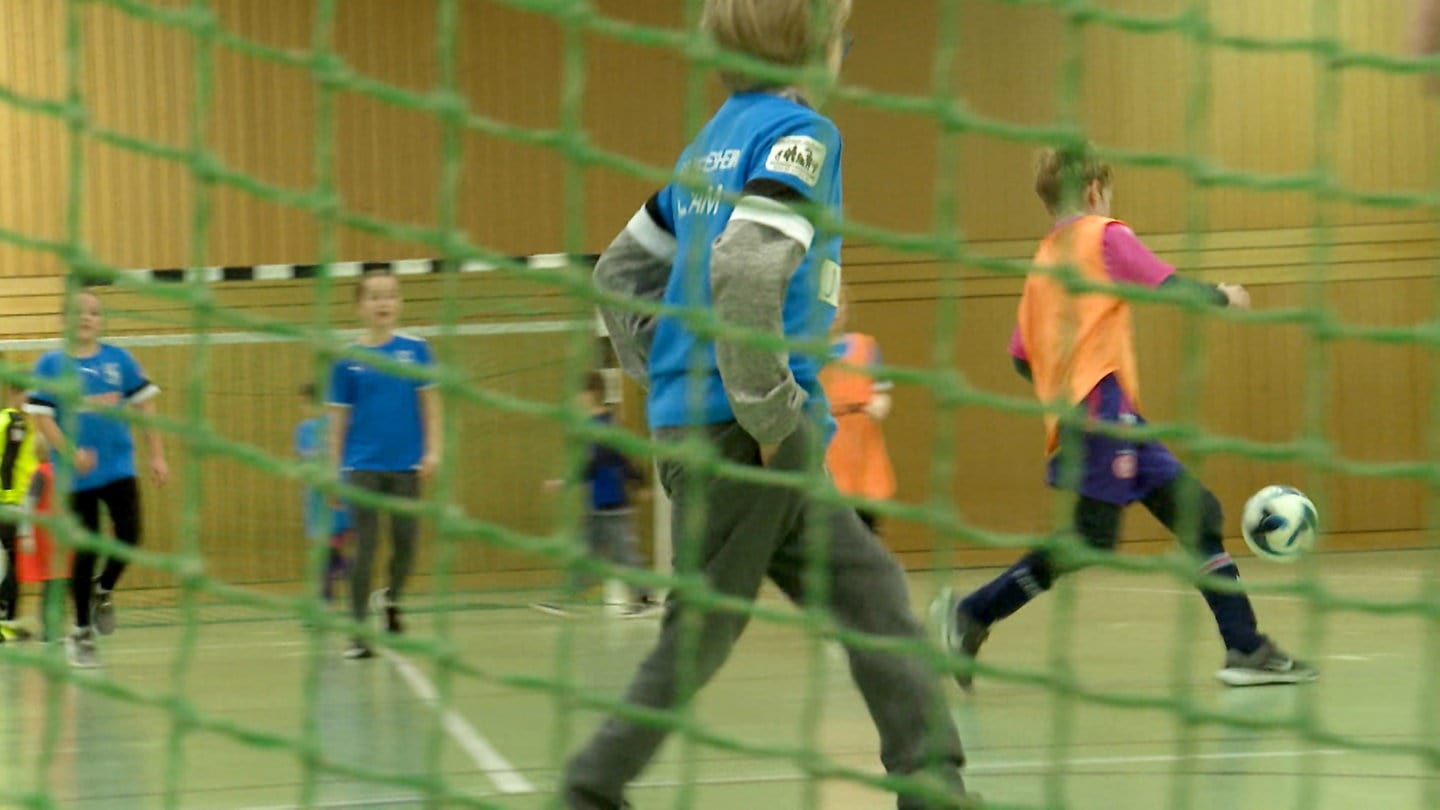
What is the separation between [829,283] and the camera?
255cm

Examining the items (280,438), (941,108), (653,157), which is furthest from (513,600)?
(941,108)

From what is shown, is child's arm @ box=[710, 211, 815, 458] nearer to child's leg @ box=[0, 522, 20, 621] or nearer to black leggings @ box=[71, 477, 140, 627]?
black leggings @ box=[71, 477, 140, 627]

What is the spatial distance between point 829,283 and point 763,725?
2373 mm

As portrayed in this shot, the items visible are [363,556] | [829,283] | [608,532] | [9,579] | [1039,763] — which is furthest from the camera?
[9,579]

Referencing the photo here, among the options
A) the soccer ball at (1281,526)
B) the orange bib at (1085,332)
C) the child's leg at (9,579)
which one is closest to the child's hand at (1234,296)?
the orange bib at (1085,332)

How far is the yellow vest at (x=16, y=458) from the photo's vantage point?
299 inches

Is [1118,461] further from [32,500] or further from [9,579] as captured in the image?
[9,579]

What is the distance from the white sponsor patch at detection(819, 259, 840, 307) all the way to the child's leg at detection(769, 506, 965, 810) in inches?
12.3

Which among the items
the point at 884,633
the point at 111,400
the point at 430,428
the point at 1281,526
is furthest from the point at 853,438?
the point at 884,633

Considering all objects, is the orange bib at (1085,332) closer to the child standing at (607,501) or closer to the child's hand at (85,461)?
the child standing at (607,501)

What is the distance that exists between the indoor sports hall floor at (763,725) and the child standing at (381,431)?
35cm

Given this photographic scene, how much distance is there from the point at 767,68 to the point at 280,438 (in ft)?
23.8

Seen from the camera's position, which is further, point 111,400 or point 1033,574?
point 111,400

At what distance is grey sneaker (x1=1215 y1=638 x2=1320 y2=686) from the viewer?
192 inches
